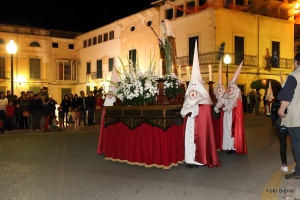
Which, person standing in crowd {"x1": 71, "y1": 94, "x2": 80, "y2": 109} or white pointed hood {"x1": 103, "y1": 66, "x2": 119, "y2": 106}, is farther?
person standing in crowd {"x1": 71, "y1": 94, "x2": 80, "y2": 109}

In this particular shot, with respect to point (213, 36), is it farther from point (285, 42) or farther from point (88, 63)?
point (88, 63)

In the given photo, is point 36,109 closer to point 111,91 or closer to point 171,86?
point 111,91

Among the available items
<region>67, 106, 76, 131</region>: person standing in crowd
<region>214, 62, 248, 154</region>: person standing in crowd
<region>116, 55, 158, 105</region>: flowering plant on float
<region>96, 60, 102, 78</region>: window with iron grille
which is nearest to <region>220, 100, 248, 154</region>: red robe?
<region>214, 62, 248, 154</region>: person standing in crowd

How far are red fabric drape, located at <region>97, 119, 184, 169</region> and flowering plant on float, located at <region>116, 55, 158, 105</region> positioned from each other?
604mm

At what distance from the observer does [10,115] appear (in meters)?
15.3

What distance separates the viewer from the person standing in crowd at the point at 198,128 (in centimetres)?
716

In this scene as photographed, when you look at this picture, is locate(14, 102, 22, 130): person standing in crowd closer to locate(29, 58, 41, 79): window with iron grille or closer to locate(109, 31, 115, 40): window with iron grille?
locate(109, 31, 115, 40): window with iron grille

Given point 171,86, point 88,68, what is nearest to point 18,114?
point 171,86

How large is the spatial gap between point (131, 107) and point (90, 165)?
5.07 ft

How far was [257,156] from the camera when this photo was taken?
8438mm

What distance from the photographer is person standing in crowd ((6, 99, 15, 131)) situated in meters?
15.1

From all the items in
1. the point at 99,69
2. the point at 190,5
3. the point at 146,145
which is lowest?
the point at 146,145

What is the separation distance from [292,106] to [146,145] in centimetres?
306

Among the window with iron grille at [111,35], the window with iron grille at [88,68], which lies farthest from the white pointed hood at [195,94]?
the window with iron grille at [88,68]
